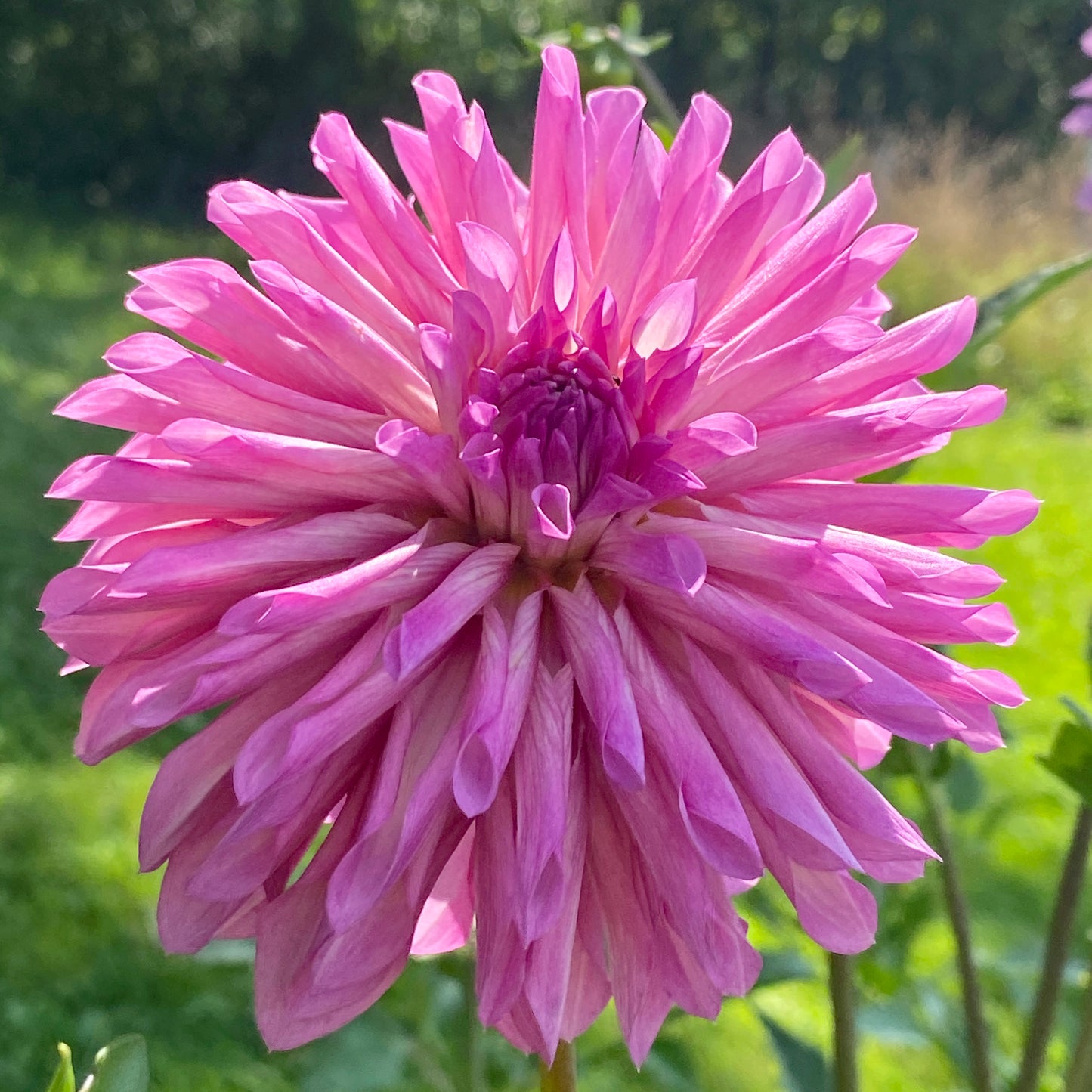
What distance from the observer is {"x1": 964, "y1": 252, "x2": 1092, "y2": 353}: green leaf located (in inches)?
33.0

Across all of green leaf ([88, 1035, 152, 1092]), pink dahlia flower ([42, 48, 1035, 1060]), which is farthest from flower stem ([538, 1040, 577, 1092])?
green leaf ([88, 1035, 152, 1092])

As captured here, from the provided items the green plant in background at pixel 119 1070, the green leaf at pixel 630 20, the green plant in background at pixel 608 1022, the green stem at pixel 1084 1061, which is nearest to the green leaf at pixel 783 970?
the green plant in background at pixel 608 1022

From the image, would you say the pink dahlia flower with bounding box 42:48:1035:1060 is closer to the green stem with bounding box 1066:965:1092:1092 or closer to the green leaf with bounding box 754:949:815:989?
the green stem with bounding box 1066:965:1092:1092

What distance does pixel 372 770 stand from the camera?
56cm

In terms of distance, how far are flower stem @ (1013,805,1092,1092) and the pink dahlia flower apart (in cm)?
35

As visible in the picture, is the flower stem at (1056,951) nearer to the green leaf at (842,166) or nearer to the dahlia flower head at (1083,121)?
the green leaf at (842,166)

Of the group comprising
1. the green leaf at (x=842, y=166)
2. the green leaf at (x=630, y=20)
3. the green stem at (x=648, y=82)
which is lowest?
the green leaf at (x=842, y=166)

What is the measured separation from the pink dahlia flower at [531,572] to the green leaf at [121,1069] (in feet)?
0.18

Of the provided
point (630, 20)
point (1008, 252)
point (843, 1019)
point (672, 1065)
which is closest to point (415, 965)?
point (672, 1065)

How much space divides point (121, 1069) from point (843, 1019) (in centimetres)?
50

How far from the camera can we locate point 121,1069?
0.54 m

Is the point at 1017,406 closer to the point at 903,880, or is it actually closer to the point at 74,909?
the point at 74,909

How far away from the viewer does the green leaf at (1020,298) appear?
0.84 metres

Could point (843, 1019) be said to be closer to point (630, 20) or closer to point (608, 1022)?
point (630, 20)
